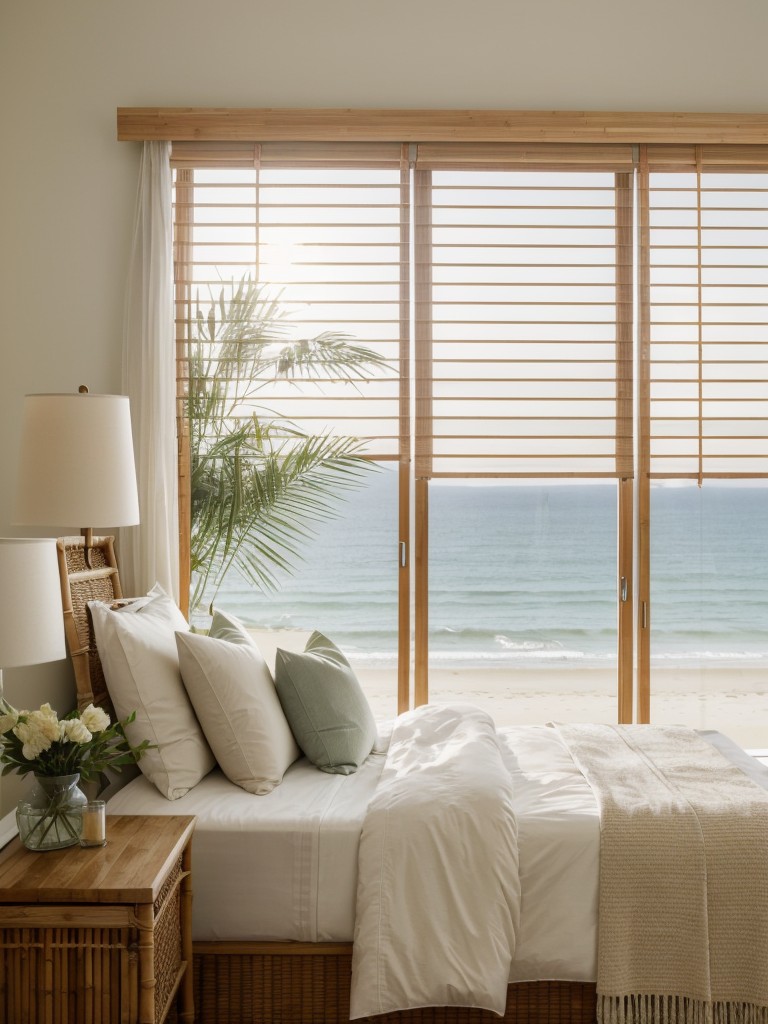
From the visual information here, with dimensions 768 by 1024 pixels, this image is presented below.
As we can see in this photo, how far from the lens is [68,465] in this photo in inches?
98.2

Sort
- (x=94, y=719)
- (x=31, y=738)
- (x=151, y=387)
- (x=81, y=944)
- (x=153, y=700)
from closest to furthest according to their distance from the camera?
(x=81, y=944), (x=31, y=738), (x=94, y=719), (x=153, y=700), (x=151, y=387)

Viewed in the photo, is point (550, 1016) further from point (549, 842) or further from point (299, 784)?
point (299, 784)

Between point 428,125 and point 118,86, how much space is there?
121 centimetres

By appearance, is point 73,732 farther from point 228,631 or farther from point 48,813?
point 228,631

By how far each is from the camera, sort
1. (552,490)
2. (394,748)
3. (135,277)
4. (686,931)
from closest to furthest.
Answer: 1. (686,931)
2. (394,748)
3. (135,277)
4. (552,490)

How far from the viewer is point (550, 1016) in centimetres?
220

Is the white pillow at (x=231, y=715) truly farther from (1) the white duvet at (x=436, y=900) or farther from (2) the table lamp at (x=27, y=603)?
(2) the table lamp at (x=27, y=603)

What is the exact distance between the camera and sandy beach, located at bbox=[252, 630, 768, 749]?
368 cm

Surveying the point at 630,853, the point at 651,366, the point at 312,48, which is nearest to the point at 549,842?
the point at 630,853

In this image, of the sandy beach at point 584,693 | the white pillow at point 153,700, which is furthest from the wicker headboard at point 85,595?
the sandy beach at point 584,693

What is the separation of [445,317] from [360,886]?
87.7 inches

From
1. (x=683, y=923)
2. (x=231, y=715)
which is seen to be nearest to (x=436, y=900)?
(x=683, y=923)

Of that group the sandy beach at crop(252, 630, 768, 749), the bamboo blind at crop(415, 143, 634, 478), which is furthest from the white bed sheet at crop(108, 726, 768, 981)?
the bamboo blind at crop(415, 143, 634, 478)

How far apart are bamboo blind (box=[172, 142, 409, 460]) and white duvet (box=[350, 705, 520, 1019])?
164cm
